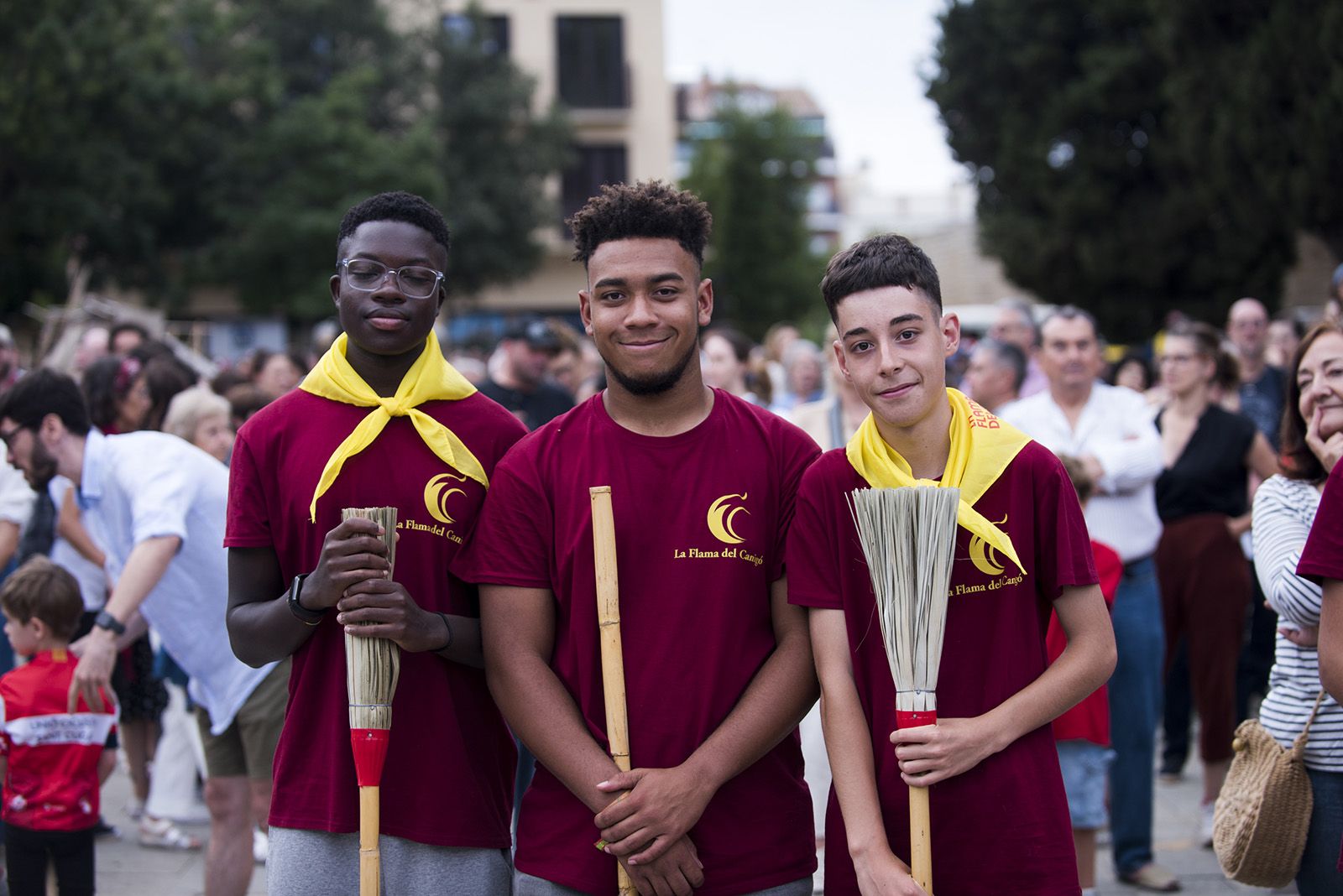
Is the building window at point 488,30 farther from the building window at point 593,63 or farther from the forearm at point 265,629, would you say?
the forearm at point 265,629

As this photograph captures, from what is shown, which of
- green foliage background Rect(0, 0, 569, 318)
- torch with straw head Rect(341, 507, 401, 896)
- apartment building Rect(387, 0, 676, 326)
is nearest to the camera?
torch with straw head Rect(341, 507, 401, 896)

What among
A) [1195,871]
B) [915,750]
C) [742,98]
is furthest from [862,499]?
[742,98]

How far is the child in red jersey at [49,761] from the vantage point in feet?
15.4

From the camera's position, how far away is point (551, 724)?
2.97m

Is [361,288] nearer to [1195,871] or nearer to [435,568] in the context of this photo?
[435,568]

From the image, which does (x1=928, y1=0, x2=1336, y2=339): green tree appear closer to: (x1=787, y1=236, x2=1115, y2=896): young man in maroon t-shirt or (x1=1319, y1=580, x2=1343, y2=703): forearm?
(x1=1319, y1=580, x2=1343, y2=703): forearm

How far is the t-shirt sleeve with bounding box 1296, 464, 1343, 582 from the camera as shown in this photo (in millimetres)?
3006

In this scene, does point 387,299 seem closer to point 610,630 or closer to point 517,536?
point 517,536

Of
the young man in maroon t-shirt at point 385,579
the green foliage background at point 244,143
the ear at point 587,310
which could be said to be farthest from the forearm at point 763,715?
the green foliage background at point 244,143

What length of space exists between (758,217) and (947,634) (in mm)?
27641

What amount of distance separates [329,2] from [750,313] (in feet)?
39.3

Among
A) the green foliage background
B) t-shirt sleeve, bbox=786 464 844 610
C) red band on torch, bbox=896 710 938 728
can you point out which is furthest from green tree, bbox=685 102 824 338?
red band on torch, bbox=896 710 938 728

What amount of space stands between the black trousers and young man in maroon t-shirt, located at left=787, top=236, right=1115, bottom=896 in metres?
3.05

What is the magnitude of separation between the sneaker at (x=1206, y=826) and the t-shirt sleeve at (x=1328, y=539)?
3.93 metres
